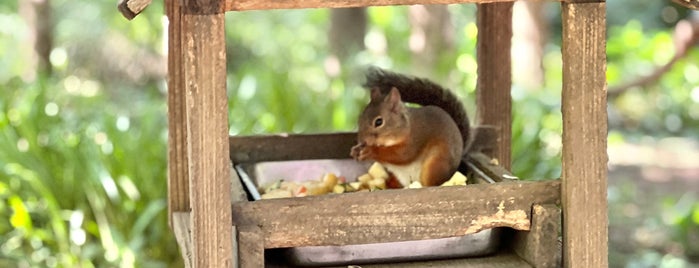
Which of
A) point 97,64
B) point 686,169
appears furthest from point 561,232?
point 97,64

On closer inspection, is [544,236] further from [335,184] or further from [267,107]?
[267,107]

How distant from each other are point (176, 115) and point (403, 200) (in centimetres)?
82

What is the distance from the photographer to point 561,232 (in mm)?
2248

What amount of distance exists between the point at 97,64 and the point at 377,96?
6907 mm

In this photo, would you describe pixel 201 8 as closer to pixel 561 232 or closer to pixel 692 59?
pixel 561 232

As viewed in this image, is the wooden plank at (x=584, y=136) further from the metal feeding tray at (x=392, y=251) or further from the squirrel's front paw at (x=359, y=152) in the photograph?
the squirrel's front paw at (x=359, y=152)

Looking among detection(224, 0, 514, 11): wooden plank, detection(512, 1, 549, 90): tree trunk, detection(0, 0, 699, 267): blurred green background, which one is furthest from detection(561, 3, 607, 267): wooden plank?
detection(512, 1, 549, 90): tree trunk

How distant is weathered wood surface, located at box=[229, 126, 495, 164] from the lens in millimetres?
2951

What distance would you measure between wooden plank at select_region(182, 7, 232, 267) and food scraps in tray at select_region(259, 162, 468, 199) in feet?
1.78

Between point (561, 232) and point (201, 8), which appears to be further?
point (561, 232)

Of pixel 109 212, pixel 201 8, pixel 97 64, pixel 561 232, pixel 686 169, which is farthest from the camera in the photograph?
pixel 97 64

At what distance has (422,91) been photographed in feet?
9.68

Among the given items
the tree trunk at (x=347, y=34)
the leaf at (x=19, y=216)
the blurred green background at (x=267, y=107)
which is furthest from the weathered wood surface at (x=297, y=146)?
the tree trunk at (x=347, y=34)

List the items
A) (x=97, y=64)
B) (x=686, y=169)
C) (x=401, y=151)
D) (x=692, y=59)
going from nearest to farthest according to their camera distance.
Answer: (x=401, y=151) → (x=686, y=169) → (x=692, y=59) → (x=97, y=64)
